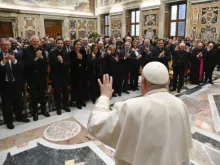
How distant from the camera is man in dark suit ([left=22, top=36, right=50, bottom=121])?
4156 mm

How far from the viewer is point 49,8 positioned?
16906mm

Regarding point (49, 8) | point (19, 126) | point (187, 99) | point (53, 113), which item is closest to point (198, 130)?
point (187, 99)

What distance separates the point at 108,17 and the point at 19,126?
682 inches

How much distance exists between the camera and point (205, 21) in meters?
11.0

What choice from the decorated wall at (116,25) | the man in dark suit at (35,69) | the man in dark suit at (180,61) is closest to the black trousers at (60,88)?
the man in dark suit at (35,69)

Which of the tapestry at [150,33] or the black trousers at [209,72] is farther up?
the tapestry at [150,33]

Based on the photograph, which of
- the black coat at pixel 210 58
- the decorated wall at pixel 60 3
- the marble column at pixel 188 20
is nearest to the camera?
the black coat at pixel 210 58

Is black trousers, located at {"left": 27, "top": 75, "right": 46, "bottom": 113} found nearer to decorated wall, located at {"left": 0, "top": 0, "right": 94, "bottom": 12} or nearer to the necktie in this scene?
the necktie

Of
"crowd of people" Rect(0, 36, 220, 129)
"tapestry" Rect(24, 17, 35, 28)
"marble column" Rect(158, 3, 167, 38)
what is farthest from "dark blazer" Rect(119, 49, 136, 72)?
"tapestry" Rect(24, 17, 35, 28)

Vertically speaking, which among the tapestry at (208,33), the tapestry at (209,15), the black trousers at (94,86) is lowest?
the black trousers at (94,86)

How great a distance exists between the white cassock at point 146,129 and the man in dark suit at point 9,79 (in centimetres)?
308

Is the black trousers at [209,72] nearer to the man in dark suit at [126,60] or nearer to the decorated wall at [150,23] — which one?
the man in dark suit at [126,60]

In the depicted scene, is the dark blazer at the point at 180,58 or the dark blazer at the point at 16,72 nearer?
the dark blazer at the point at 16,72

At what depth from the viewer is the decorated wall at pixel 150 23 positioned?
1382 cm
